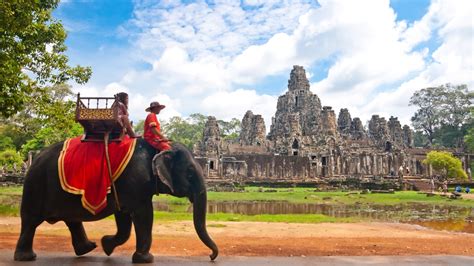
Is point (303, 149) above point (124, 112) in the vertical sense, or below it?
above

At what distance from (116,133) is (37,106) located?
11.2 m

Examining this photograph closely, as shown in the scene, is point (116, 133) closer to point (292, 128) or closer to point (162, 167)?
point (162, 167)

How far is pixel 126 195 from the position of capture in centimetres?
680

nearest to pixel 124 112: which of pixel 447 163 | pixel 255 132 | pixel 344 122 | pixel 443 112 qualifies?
pixel 447 163

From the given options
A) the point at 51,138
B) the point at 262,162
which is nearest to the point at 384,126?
the point at 262,162

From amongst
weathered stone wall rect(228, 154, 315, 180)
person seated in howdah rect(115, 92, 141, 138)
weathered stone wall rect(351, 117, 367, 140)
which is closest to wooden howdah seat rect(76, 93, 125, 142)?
person seated in howdah rect(115, 92, 141, 138)

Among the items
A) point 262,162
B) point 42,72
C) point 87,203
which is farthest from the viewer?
point 262,162

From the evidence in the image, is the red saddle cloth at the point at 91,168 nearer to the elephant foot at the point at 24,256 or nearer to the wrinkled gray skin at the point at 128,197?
the wrinkled gray skin at the point at 128,197

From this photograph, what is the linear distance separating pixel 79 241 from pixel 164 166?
207 cm

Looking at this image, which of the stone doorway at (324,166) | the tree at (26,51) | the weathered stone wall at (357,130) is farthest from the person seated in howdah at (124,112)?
the weathered stone wall at (357,130)

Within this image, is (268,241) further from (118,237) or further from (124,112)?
(124,112)

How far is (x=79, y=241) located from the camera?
7.41 metres

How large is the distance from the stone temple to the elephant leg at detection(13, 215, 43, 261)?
47541mm

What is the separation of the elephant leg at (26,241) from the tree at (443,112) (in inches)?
3345
